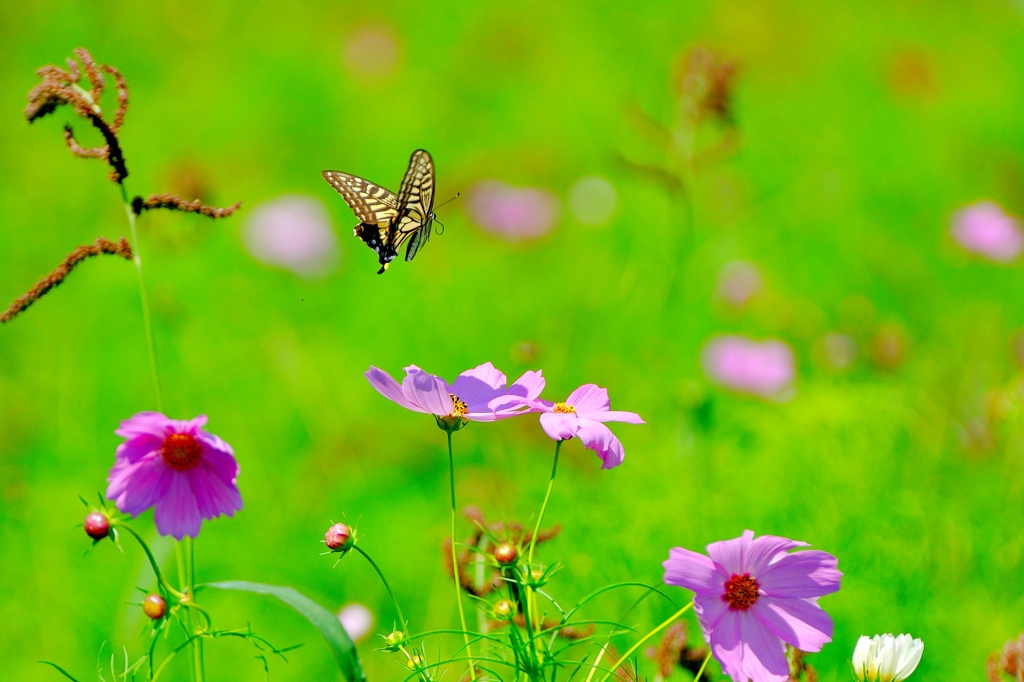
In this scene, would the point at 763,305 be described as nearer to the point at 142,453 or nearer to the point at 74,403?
the point at 74,403

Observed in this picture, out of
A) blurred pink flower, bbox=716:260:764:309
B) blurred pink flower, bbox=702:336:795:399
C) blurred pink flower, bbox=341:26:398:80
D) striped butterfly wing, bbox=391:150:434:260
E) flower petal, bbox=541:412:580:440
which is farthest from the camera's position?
blurred pink flower, bbox=341:26:398:80

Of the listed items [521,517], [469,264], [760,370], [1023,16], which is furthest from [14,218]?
[1023,16]

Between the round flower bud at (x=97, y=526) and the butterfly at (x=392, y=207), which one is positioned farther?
the butterfly at (x=392, y=207)

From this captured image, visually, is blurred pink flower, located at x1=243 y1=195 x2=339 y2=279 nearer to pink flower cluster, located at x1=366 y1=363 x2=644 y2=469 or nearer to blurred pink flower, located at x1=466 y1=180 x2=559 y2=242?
blurred pink flower, located at x1=466 y1=180 x2=559 y2=242

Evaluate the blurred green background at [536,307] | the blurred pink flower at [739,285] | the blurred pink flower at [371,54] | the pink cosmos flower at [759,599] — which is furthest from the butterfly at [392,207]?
the blurred pink flower at [371,54]

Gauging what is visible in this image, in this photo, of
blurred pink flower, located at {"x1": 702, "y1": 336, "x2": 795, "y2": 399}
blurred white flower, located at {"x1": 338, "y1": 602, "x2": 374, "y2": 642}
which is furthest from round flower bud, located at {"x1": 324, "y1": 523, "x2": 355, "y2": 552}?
blurred pink flower, located at {"x1": 702, "y1": 336, "x2": 795, "y2": 399}

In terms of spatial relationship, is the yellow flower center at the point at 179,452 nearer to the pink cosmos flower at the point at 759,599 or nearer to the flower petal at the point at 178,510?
the flower petal at the point at 178,510
